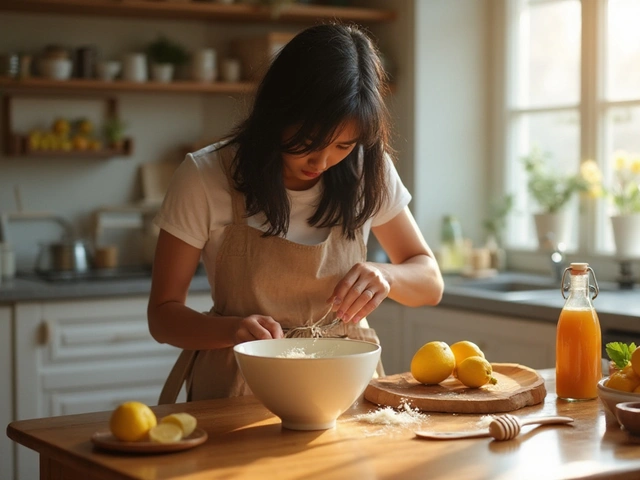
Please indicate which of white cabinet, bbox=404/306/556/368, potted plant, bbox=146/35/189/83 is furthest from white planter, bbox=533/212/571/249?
potted plant, bbox=146/35/189/83

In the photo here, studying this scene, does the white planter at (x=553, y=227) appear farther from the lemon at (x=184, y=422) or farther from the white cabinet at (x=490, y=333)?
the lemon at (x=184, y=422)

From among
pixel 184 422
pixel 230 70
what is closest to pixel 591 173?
pixel 230 70

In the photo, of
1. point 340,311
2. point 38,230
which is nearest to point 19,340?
point 38,230

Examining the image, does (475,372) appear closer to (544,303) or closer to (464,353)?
(464,353)

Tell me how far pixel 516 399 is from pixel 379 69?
2.12 feet

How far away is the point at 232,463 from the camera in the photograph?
128 cm

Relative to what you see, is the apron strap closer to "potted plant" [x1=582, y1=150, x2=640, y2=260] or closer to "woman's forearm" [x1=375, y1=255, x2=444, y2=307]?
"woman's forearm" [x1=375, y1=255, x2=444, y2=307]

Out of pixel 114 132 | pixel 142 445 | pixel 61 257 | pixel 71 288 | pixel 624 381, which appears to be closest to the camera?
pixel 142 445

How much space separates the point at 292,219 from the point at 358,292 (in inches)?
12.1

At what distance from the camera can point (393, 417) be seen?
151cm

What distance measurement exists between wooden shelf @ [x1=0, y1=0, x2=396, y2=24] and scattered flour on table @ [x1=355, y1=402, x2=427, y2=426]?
2.16 meters

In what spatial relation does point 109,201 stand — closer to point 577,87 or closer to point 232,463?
point 577,87

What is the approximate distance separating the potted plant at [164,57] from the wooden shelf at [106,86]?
2.6 inches

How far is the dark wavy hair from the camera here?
5.44ft
